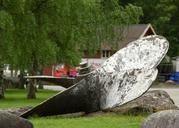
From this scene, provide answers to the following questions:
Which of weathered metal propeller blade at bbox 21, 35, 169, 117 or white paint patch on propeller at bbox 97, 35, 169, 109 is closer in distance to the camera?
weathered metal propeller blade at bbox 21, 35, 169, 117

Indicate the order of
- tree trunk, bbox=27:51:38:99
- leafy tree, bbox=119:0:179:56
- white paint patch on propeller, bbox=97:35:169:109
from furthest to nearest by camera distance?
leafy tree, bbox=119:0:179:56
tree trunk, bbox=27:51:38:99
white paint patch on propeller, bbox=97:35:169:109

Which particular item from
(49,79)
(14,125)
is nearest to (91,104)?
(49,79)

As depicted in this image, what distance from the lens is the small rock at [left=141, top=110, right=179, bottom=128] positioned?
9.92 metres

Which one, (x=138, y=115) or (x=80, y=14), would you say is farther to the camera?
(x=80, y=14)

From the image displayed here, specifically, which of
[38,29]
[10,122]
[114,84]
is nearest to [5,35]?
[38,29]

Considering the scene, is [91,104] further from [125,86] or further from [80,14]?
[80,14]

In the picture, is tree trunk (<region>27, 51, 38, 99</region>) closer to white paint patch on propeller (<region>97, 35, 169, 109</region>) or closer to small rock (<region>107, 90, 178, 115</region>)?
white paint patch on propeller (<region>97, 35, 169, 109</region>)

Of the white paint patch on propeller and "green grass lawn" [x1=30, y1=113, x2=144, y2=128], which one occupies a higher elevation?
the white paint patch on propeller

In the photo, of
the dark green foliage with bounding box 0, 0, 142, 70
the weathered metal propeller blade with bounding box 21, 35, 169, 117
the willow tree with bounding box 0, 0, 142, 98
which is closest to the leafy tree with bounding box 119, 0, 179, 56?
the willow tree with bounding box 0, 0, 142, 98

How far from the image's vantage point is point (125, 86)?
17891 millimetres

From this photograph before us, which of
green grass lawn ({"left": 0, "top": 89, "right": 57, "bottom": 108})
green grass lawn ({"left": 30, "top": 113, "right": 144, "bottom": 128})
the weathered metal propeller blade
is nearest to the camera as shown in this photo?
green grass lawn ({"left": 30, "top": 113, "right": 144, "bottom": 128})

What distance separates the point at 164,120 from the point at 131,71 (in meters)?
8.17

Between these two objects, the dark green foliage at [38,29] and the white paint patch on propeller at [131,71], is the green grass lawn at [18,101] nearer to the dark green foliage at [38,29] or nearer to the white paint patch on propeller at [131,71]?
the dark green foliage at [38,29]

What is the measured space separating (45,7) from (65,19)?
117cm
